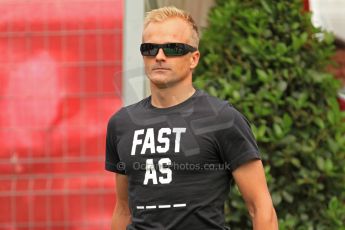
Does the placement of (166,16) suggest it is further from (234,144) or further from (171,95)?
(234,144)

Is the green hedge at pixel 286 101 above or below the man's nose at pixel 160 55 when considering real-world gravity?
below

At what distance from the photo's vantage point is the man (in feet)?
11.1

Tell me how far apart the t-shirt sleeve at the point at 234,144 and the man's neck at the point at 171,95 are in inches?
6.9

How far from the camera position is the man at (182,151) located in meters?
3.39

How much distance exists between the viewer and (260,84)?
5.82 m

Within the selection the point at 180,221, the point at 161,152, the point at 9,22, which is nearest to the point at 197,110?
the point at 161,152

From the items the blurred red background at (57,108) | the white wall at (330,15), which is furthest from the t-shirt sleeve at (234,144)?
the blurred red background at (57,108)

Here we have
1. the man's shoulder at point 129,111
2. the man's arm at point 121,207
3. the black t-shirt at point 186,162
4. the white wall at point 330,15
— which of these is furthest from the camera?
the white wall at point 330,15

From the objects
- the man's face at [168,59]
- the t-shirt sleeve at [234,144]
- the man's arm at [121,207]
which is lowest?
the man's arm at [121,207]

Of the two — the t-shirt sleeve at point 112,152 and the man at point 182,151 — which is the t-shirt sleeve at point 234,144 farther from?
the t-shirt sleeve at point 112,152

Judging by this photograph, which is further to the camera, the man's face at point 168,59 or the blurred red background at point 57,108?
the blurred red background at point 57,108

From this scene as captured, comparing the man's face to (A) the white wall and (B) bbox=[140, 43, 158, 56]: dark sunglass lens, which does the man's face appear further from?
(A) the white wall

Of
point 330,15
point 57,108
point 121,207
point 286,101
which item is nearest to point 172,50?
point 121,207

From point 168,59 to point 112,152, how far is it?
544 millimetres
